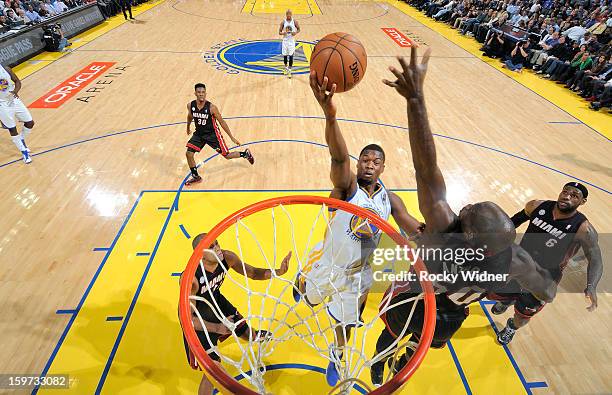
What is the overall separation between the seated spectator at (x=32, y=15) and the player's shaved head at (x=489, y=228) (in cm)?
1406

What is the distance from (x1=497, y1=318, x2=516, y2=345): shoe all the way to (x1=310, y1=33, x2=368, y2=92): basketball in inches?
105

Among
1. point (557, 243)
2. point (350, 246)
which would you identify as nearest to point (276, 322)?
point (350, 246)

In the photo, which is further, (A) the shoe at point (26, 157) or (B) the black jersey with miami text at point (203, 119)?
(A) the shoe at point (26, 157)

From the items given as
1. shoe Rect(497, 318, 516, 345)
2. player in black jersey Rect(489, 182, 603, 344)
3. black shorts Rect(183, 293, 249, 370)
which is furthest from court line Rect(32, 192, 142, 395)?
shoe Rect(497, 318, 516, 345)

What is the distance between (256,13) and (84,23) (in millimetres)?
7084

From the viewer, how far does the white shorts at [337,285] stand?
2902 millimetres

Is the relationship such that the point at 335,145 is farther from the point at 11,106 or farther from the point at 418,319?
the point at 11,106

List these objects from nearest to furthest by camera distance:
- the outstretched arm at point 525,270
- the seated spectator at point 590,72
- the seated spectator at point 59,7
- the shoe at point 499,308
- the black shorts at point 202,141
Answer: the outstretched arm at point 525,270 < the shoe at point 499,308 < the black shorts at point 202,141 < the seated spectator at point 590,72 < the seated spectator at point 59,7

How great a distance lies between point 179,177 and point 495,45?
37.2 ft

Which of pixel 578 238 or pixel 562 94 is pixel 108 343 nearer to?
pixel 578 238

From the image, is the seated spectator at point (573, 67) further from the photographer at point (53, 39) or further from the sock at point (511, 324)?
the photographer at point (53, 39)

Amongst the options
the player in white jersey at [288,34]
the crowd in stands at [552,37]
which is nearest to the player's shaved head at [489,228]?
the player in white jersey at [288,34]

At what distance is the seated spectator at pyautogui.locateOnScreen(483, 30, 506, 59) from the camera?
38.8 feet

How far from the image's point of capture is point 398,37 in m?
13.8
